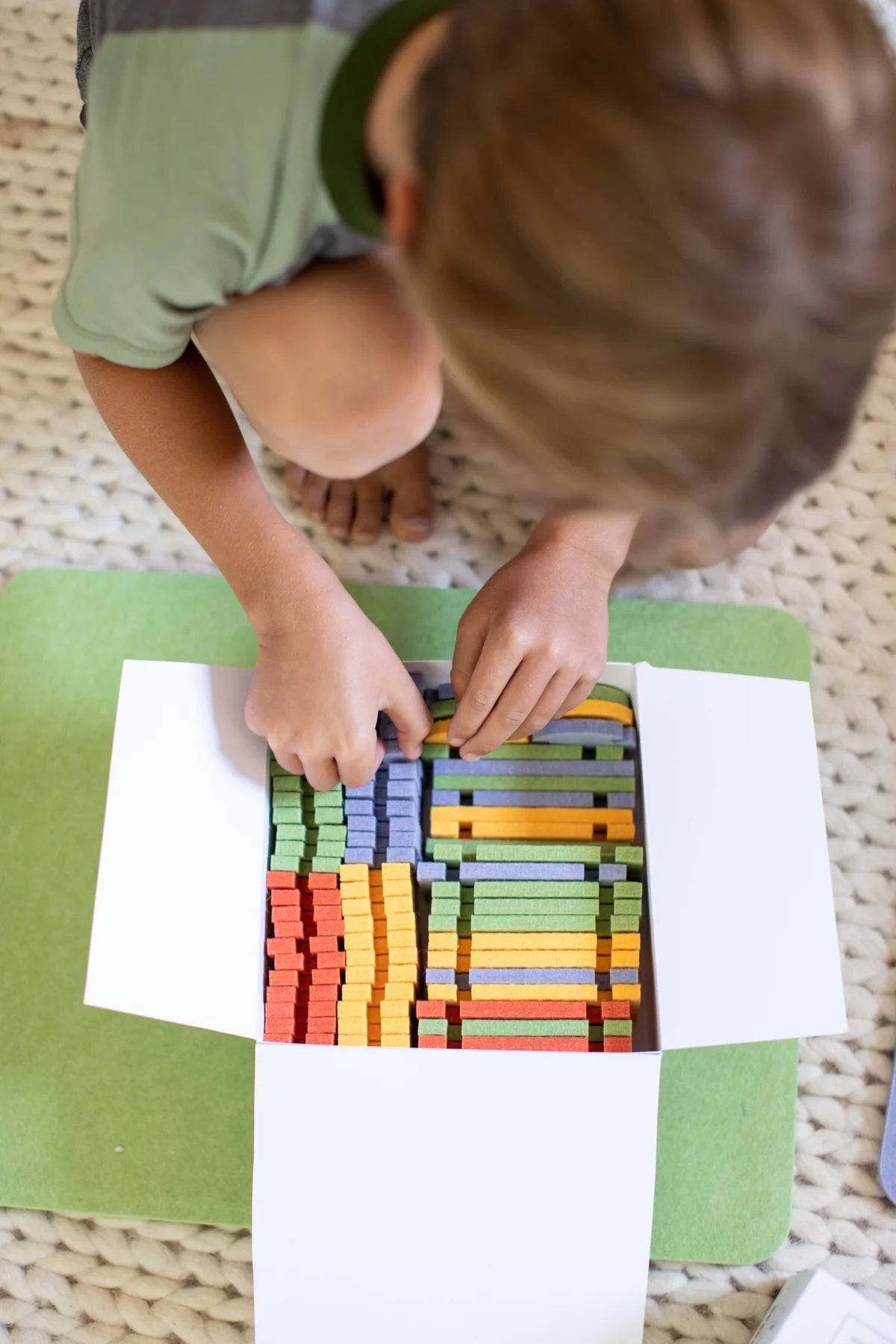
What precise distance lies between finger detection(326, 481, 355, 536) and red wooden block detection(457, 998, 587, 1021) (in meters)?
0.40

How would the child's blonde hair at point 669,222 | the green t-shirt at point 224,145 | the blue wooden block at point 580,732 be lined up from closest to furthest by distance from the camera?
the child's blonde hair at point 669,222 < the green t-shirt at point 224,145 < the blue wooden block at point 580,732

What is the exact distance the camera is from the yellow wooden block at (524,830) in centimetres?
75

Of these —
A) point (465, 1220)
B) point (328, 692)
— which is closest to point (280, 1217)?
point (465, 1220)

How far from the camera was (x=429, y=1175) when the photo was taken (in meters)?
0.67

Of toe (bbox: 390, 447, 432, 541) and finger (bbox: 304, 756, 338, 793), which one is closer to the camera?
finger (bbox: 304, 756, 338, 793)

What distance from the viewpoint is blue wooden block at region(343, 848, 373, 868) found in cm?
74

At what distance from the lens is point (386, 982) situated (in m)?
0.73

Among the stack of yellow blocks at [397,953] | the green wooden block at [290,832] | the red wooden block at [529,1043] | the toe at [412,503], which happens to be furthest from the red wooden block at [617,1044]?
the toe at [412,503]

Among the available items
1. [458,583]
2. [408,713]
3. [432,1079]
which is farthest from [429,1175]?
[458,583]

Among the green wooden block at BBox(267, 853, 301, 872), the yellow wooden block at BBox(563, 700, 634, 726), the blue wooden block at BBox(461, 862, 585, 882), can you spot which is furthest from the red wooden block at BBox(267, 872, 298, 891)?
the yellow wooden block at BBox(563, 700, 634, 726)

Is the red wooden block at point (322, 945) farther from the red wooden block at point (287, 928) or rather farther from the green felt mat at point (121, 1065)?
the green felt mat at point (121, 1065)

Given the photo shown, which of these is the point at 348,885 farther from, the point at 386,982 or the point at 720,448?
the point at 720,448

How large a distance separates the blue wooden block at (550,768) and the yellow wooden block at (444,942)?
0.10 metres

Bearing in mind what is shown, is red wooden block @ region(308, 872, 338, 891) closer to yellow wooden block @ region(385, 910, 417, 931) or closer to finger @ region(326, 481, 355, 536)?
yellow wooden block @ region(385, 910, 417, 931)
